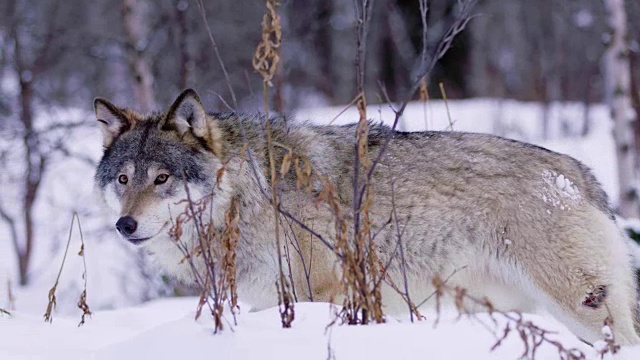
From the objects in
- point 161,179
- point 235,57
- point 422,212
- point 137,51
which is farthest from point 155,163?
point 235,57

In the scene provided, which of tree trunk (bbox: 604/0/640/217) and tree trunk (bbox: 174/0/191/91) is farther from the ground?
tree trunk (bbox: 174/0/191/91)

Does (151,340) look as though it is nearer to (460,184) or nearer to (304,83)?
(460,184)

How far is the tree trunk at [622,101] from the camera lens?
29.4 feet

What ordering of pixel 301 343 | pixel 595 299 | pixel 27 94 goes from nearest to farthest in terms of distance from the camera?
pixel 301 343
pixel 595 299
pixel 27 94

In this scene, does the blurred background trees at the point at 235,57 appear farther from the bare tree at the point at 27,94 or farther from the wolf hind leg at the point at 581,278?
the wolf hind leg at the point at 581,278

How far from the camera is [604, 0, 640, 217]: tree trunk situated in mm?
8969

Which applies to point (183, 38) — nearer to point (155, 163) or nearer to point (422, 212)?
point (155, 163)

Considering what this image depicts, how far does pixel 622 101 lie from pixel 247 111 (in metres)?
5.59

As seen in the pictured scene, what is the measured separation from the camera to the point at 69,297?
8.77 meters

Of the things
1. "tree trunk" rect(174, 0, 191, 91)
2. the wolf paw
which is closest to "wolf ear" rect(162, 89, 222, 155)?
the wolf paw

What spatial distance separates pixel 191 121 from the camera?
4414mm

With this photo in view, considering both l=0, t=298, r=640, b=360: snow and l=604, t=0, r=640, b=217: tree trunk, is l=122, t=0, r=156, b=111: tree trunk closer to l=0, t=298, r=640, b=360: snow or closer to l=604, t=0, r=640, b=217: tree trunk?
l=604, t=0, r=640, b=217: tree trunk

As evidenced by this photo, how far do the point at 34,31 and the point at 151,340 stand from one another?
7.87 meters

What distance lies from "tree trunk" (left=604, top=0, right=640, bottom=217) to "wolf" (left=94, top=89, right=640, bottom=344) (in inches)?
194
